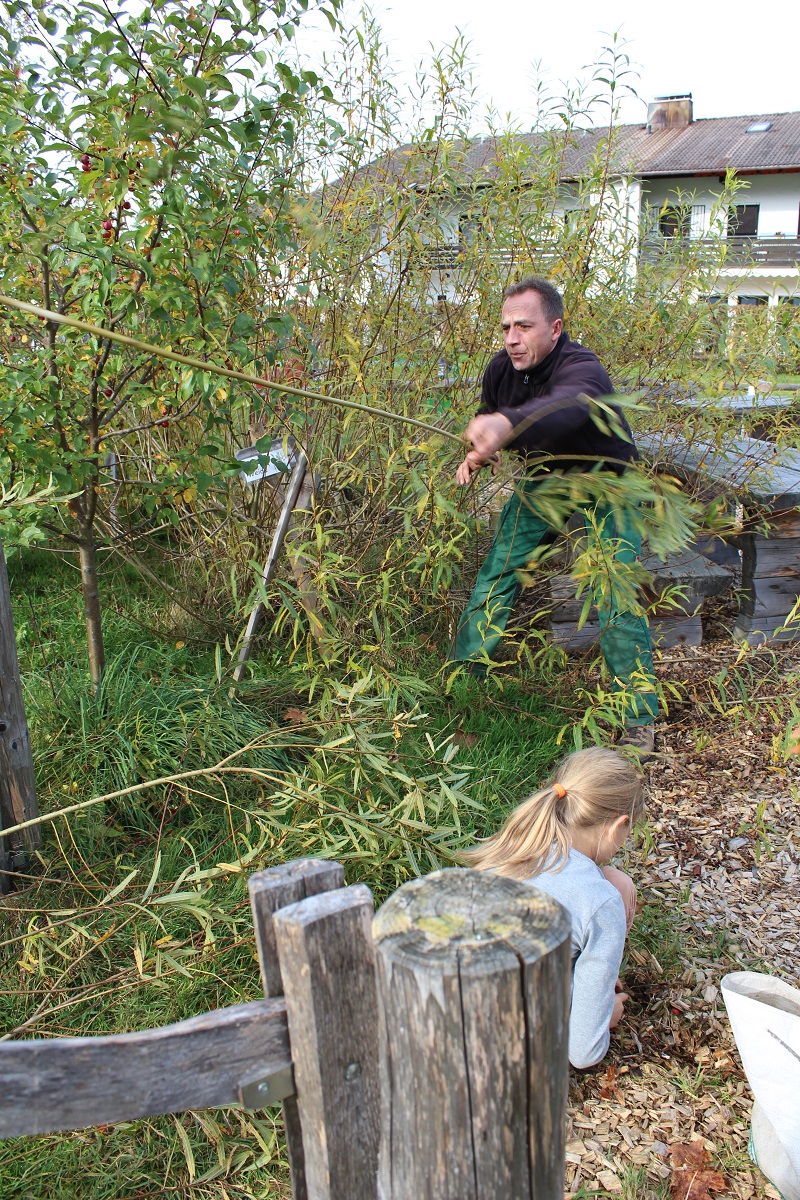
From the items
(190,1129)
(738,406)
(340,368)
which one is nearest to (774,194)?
(738,406)

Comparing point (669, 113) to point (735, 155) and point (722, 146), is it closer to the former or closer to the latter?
point (722, 146)

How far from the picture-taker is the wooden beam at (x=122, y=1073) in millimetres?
1073

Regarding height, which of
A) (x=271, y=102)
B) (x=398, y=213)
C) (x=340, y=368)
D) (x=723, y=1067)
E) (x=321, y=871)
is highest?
(x=271, y=102)

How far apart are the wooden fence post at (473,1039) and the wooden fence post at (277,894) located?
0.10 m

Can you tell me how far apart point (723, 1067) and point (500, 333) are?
309 centimetres

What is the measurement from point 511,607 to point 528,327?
1.14 metres

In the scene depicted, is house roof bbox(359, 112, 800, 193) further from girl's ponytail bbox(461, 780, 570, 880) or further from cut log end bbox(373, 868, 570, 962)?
cut log end bbox(373, 868, 570, 962)

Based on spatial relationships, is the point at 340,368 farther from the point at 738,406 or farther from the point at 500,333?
the point at 738,406

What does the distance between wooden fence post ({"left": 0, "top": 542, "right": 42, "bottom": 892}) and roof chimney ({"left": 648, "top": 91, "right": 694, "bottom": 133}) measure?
103 ft

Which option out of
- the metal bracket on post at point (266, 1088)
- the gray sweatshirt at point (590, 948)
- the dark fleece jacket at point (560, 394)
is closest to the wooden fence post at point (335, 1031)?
the metal bracket on post at point (266, 1088)

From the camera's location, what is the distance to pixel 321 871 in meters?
1.16

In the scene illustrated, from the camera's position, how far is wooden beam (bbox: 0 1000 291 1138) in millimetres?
1073

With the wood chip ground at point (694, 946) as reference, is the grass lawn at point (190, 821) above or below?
above

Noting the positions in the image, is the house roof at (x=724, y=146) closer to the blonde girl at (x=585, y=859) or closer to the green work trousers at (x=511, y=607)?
the green work trousers at (x=511, y=607)
